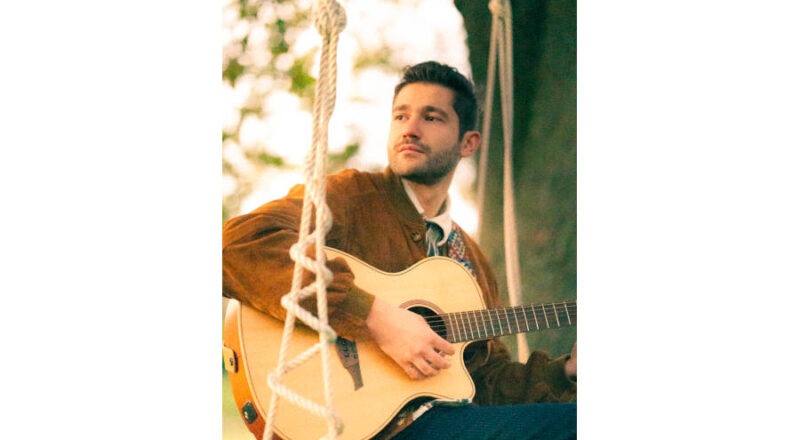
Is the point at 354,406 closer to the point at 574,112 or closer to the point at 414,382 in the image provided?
the point at 414,382

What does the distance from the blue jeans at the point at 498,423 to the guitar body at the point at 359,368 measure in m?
0.04

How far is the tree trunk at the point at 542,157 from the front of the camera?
161 centimetres

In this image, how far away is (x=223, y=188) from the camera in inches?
53.4

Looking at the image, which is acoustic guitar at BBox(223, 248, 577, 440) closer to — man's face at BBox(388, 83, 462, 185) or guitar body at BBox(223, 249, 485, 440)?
guitar body at BBox(223, 249, 485, 440)

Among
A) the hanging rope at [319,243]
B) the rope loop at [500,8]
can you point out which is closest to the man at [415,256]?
the rope loop at [500,8]

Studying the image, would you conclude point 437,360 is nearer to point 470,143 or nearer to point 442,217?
point 442,217

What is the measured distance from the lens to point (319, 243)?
0.89 meters

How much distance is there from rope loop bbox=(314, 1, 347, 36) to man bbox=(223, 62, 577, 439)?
491mm

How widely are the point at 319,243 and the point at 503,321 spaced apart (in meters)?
0.76

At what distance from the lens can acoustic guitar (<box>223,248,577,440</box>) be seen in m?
1.35

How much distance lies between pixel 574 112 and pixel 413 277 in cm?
50

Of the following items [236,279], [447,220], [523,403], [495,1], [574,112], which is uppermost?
[495,1]

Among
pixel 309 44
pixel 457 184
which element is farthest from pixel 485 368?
pixel 309 44

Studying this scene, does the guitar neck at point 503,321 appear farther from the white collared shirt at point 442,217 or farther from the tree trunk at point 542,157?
the white collared shirt at point 442,217
